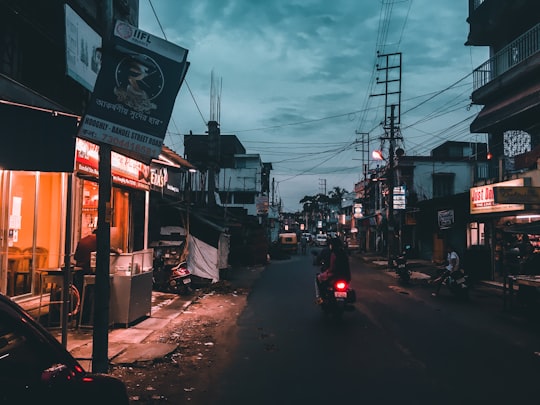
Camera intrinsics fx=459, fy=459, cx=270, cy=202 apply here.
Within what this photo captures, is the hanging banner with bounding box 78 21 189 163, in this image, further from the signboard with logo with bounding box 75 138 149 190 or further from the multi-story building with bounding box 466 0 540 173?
the multi-story building with bounding box 466 0 540 173

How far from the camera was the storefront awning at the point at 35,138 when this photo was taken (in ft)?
19.3

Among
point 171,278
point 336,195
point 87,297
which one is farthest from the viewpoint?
point 336,195

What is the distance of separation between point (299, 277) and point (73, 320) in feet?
47.2

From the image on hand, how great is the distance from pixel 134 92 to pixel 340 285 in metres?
7.37

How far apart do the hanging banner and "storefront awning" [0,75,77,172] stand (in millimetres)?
961

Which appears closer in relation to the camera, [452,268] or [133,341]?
[133,341]

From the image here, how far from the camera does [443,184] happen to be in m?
43.0

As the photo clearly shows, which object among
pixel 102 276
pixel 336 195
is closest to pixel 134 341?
pixel 102 276

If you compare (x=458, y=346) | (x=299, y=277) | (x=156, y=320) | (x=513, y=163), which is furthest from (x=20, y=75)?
(x=513, y=163)

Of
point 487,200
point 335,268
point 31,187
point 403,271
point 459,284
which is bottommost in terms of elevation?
Result: point 403,271

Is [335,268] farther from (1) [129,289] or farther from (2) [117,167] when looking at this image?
(2) [117,167]

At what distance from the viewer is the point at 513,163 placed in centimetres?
1945

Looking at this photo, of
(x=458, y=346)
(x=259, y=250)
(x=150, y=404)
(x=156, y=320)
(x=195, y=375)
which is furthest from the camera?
(x=259, y=250)

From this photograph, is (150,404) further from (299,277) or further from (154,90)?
(299,277)
